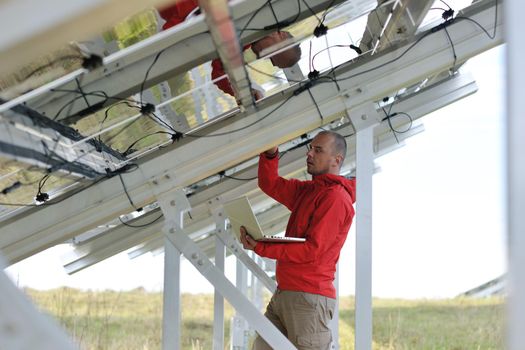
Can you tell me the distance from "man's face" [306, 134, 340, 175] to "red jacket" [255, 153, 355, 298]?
0.06 m

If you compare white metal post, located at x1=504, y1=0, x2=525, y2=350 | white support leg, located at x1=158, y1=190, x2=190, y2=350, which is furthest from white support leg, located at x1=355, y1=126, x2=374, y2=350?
white metal post, located at x1=504, y1=0, x2=525, y2=350

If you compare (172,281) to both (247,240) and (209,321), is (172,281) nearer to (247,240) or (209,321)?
(247,240)

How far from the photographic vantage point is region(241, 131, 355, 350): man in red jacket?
14.8 ft

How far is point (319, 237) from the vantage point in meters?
4.51

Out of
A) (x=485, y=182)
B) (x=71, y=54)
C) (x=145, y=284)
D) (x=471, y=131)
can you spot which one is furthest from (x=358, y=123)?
(x=471, y=131)

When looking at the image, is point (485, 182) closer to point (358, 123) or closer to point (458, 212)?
point (458, 212)

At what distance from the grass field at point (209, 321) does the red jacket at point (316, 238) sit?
244 cm

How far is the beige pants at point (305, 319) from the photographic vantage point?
4578 mm

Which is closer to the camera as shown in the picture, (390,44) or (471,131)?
(390,44)

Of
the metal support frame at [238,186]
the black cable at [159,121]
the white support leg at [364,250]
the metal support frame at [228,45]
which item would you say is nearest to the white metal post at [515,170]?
the metal support frame at [228,45]

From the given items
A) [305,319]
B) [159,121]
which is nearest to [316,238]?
[305,319]

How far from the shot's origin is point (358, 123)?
442 centimetres

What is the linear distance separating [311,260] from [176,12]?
4.95 feet

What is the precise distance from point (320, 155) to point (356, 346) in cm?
109
